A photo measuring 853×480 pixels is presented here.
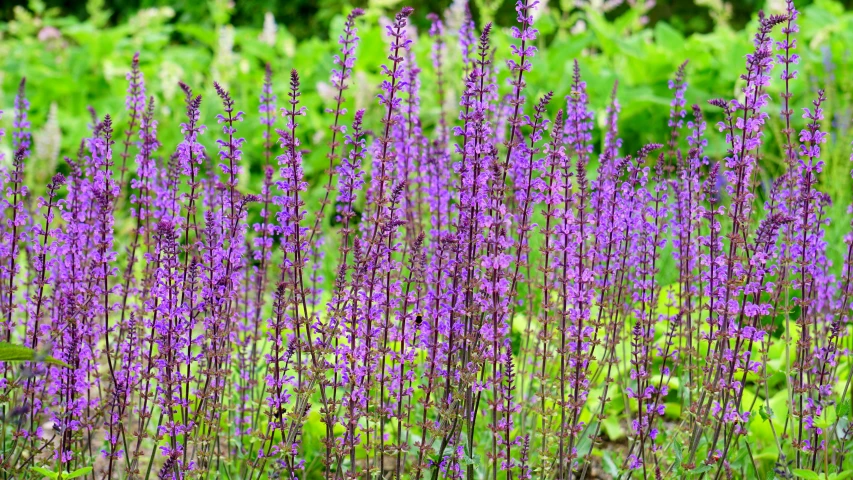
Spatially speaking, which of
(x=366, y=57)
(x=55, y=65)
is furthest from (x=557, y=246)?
(x=55, y=65)

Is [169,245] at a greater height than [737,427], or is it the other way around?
[169,245]

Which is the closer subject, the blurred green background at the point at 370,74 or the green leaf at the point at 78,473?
the green leaf at the point at 78,473

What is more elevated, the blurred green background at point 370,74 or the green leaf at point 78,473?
the blurred green background at point 370,74

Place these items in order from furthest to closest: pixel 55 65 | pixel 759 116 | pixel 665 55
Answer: pixel 55 65, pixel 665 55, pixel 759 116

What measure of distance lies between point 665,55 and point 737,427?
5.36 m

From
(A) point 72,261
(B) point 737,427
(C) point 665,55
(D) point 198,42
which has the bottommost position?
(B) point 737,427

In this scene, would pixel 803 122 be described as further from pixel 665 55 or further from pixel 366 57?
pixel 366 57

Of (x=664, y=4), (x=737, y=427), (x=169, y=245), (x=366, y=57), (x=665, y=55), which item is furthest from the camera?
(x=664, y=4)

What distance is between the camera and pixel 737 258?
8.98 feet

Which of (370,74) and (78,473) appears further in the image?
(370,74)

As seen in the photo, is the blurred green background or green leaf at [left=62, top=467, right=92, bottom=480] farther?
the blurred green background

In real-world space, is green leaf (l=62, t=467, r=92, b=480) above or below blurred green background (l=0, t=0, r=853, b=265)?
below

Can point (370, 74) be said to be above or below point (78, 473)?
above

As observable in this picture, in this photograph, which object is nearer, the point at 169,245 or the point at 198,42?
the point at 169,245
